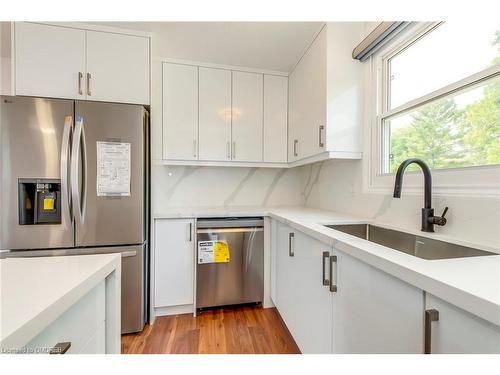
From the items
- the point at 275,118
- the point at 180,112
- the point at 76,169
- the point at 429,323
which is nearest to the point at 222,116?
the point at 180,112

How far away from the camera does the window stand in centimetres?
97

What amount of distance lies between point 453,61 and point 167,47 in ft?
6.70

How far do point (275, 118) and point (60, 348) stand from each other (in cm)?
233

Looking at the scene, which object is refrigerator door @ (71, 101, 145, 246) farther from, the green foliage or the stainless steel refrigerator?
the green foliage

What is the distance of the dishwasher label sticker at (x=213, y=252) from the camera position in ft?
6.33

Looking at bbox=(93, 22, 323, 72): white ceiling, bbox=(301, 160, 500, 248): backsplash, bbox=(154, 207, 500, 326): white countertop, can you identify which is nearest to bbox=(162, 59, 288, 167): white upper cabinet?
bbox=(93, 22, 323, 72): white ceiling

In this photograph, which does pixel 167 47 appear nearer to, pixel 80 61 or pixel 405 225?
pixel 80 61

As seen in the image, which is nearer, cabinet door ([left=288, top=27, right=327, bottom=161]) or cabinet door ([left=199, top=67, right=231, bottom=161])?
cabinet door ([left=288, top=27, right=327, bottom=161])

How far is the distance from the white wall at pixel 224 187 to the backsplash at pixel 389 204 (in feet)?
0.79

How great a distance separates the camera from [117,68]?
69.1 inches

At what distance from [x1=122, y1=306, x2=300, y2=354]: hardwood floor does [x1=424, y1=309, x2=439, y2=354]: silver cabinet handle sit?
117 centimetres

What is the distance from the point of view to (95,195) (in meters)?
1.62

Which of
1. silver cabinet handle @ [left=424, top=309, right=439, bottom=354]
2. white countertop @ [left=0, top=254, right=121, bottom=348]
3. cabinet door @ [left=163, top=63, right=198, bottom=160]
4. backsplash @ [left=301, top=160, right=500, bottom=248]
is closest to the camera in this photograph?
white countertop @ [left=0, top=254, right=121, bottom=348]

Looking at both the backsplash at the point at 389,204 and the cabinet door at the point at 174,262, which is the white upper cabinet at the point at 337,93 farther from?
the cabinet door at the point at 174,262
